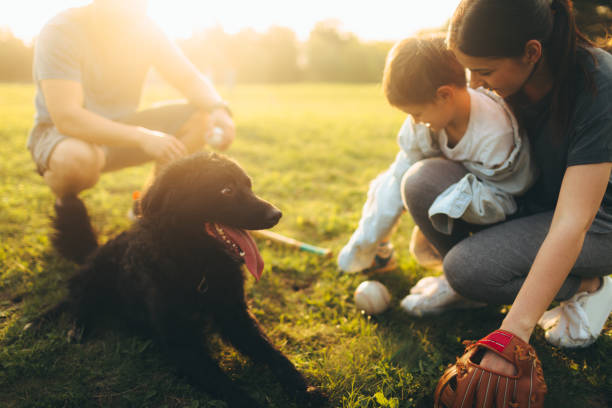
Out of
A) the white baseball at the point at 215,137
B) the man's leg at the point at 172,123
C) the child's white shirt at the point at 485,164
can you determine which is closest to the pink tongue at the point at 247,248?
the child's white shirt at the point at 485,164

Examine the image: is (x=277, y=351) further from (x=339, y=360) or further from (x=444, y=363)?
(x=444, y=363)

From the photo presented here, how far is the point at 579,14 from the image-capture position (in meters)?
2.67

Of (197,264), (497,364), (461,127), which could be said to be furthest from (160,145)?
(497,364)

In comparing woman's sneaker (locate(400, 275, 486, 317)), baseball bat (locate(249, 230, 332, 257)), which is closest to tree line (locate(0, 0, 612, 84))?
baseball bat (locate(249, 230, 332, 257))

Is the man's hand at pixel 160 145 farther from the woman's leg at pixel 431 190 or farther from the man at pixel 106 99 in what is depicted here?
the woman's leg at pixel 431 190

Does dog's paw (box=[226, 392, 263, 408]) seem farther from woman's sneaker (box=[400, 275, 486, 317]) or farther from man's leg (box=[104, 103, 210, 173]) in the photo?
man's leg (box=[104, 103, 210, 173])

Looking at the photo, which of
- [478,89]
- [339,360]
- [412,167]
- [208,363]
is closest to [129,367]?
[208,363]

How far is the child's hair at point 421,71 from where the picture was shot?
203 centimetres

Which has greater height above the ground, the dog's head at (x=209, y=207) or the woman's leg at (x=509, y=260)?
the dog's head at (x=209, y=207)

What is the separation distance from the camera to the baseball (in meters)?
2.41

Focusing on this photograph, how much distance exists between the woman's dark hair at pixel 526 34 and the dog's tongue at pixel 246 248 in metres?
1.40

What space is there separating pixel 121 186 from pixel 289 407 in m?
3.83

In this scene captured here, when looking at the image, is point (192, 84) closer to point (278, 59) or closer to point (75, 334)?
point (75, 334)

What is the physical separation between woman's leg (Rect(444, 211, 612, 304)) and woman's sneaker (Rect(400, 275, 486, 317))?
0.30 metres
